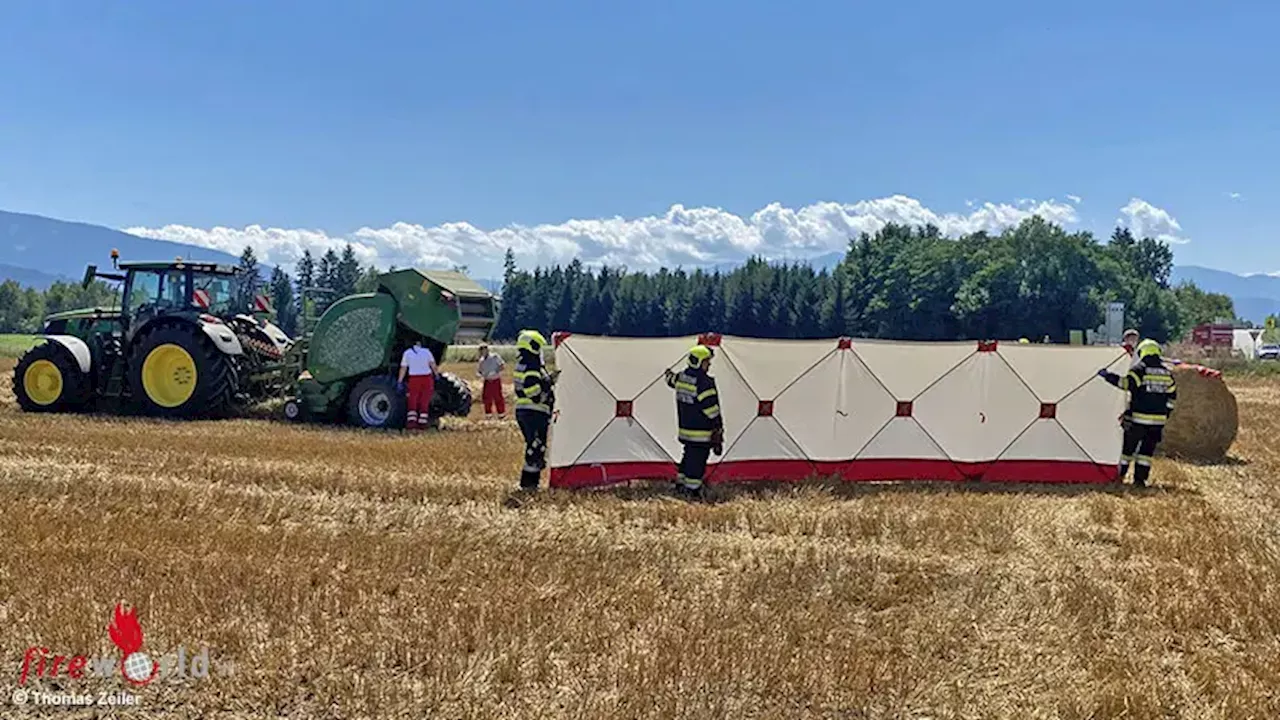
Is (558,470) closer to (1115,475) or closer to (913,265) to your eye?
(1115,475)

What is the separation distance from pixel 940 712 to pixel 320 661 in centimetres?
284

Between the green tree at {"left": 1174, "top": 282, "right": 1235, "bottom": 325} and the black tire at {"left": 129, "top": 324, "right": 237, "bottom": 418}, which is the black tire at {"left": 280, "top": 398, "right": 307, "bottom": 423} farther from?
the green tree at {"left": 1174, "top": 282, "right": 1235, "bottom": 325}

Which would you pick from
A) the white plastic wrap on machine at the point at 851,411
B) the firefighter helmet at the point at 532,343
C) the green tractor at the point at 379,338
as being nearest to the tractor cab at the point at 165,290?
the green tractor at the point at 379,338

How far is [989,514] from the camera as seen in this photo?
886 centimetres

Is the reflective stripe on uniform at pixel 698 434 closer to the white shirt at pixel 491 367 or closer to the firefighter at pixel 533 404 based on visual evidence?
→ the firefighter at pixel 533 404

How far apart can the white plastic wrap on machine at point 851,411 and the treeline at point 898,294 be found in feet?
226

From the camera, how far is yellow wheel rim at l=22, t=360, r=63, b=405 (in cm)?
1570

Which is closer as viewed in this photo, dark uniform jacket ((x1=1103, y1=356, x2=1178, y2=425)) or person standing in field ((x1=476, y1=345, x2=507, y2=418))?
dark uniform jacket ((x1=1103, y1=356, x2=1178, y2=425))

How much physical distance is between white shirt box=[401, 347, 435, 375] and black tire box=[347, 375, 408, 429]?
0.51 metres

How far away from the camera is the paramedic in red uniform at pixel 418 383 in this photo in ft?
47.9

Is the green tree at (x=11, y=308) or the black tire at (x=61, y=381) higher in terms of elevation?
the green tree at (x=11, y=308)

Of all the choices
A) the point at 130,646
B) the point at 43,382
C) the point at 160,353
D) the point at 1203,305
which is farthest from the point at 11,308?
the point at 1203,305

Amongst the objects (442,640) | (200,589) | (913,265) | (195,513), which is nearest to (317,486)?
(195,513)

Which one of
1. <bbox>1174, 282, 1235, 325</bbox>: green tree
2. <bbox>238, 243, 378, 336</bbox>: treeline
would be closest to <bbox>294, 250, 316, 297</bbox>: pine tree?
<bbox>238, 243, 378, 336</bbox>: treeline
